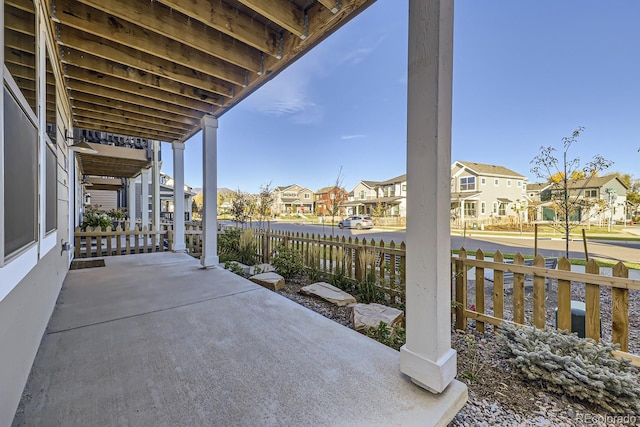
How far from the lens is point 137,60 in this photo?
326 cm

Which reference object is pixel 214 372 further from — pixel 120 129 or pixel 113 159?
pixel 113 159

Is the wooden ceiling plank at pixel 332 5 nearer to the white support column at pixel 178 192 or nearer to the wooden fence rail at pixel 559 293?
the wooden fence rail at pixel 559 293

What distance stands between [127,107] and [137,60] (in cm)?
166

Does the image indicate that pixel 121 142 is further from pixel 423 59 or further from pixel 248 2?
pixel 423 59

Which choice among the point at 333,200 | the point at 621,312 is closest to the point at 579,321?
Result: the point at 621,312

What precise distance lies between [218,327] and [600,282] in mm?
3344

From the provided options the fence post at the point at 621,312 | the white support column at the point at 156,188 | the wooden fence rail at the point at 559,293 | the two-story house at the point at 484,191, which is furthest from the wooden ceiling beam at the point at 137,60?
the two-story house at the point at 484,191

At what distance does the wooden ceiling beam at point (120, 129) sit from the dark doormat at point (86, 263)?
279 cm

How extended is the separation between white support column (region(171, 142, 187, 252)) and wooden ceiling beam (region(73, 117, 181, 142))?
10.1 inches

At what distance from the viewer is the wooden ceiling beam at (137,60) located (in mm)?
2924

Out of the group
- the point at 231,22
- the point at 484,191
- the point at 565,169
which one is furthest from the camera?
the point at 484,191

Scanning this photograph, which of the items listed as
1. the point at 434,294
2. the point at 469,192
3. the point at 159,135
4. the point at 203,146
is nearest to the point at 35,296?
the point at 434,294

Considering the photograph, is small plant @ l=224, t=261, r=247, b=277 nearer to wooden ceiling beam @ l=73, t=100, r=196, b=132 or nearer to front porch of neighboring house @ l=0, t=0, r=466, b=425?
front porch of neighboring house @ l=0, t=0, r=466, b=425

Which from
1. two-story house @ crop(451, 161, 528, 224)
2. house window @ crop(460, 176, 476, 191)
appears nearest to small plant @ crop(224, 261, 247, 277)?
two-story house @ crop(451, 161, 528, 224)
